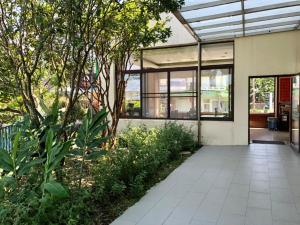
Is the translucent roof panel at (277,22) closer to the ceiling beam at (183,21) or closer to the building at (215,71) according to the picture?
the building at (215,71)

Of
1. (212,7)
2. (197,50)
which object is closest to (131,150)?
(212,7)

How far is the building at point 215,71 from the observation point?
23.1 ft

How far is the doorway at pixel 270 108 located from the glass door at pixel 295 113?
1814 millimetres

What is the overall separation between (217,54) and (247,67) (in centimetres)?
101

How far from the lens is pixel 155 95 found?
9477 mm

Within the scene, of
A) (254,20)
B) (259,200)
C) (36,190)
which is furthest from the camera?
(254,20)

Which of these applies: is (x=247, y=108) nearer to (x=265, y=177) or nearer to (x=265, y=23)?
(x=265, y=23)

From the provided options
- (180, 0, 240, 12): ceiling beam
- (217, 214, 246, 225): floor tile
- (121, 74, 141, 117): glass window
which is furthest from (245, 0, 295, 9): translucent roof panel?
(121, 74, 141, 117): glass window

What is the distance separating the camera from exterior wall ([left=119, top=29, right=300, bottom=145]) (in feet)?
25.0

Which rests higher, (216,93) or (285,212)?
(216,93)

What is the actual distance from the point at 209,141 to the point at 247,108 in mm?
1531

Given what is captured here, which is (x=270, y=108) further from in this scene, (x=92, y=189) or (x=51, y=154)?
(x=51, y=154)

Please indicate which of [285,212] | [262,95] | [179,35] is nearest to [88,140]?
[285,212]

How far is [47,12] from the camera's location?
3992mm
